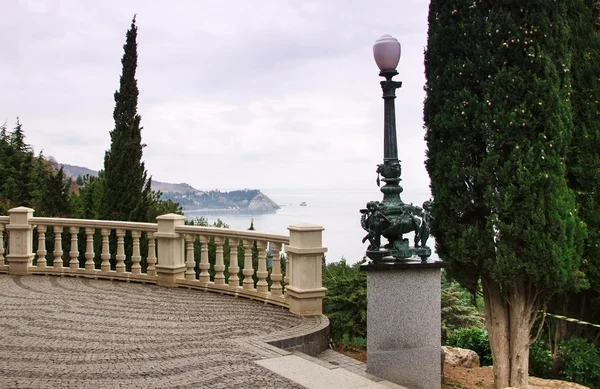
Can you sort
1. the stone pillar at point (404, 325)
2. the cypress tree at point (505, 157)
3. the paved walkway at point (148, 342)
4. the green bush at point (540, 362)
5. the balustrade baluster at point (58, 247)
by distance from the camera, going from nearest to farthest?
1. the paved walkway at point (148, 342)
2. the stone pillar at point (404, 325)
3. the cypress tree at point (505, 157)
4. the green bush at point (540, 362)
5. the balustrade baluster at point (58, 247)

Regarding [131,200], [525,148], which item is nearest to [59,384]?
[525,148]

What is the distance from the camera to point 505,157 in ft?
27.0

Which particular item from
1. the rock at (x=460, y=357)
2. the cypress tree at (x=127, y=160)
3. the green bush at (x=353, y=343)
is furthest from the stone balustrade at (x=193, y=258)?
the cypress tree at (x=127, y=160)

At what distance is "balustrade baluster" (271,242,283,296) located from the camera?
8.18 meters

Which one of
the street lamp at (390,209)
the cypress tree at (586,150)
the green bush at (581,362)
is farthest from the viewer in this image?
the cypress tree at (586,150)

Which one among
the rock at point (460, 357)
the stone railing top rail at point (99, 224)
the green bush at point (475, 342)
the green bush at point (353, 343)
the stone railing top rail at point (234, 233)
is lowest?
the green bush at point (475, 342)

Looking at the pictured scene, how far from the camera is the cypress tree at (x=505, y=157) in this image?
796cm

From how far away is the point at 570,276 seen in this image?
27.1ft

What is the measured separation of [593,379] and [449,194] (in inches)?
145

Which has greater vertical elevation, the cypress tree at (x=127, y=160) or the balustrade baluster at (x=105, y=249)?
the cypress tree at (x=127, y=160)

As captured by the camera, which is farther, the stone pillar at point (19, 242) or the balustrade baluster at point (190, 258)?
the stone pillar at point (19, 242)

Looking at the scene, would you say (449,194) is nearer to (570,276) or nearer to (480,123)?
(480,123)

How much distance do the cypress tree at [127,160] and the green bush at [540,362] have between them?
11872 millimetres

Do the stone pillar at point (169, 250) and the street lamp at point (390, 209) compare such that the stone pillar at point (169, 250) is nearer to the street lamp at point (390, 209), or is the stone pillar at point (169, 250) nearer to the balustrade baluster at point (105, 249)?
the balustrade baluster at point (105, 249)
